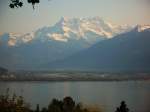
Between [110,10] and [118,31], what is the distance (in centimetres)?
29

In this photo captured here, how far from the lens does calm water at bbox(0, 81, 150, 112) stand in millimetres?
4941

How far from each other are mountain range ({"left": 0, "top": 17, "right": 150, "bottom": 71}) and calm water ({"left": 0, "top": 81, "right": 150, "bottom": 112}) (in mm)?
216

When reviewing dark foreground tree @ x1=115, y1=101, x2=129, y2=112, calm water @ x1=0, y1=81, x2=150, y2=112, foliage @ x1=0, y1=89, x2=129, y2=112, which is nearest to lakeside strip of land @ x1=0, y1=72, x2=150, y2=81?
calm water @ x1=0, y1=81, x2=150, y2=112

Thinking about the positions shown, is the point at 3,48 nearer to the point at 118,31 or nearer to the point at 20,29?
the point at 20,29

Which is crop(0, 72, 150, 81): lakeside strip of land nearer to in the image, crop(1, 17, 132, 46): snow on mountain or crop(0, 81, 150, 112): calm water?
crop(0, 81, 150, 112): calm water

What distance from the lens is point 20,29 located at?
196 inches

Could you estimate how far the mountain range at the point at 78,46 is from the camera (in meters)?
4.98

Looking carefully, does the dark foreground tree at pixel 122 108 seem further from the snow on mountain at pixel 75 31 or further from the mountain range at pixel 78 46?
the snow on mountain at pixel 75 31

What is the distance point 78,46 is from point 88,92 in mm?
592

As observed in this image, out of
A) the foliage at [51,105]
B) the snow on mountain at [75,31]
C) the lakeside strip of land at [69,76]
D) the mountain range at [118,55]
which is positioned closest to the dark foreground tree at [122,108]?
the foliage at [51,105]

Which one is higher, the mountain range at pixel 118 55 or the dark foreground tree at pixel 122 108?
the mountain range at pixel 118 55

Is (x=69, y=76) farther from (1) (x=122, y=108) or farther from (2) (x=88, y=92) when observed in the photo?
(1) (x=122, y=108)

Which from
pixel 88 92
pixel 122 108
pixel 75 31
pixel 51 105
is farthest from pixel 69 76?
pixel 122 108

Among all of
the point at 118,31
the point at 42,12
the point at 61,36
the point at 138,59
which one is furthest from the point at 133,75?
the point at 42,12
